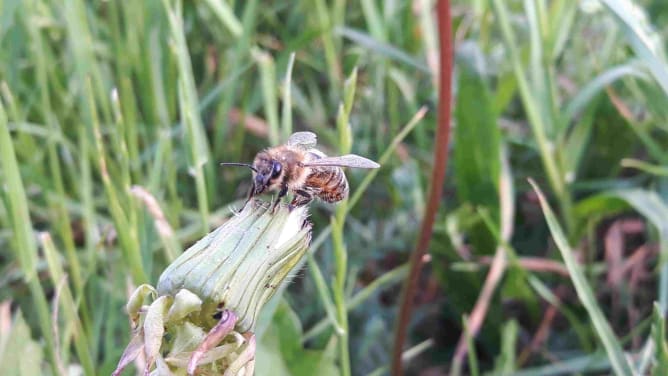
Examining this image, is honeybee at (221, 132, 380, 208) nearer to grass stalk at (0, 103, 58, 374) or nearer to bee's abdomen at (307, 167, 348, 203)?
bee's abdomen at (307, 167, 348, 203)

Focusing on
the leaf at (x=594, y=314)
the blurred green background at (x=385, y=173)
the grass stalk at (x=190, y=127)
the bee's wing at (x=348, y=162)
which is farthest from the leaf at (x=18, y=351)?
the leaf at (x=594, y=314)

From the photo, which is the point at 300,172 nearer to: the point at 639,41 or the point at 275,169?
the point at 275,169

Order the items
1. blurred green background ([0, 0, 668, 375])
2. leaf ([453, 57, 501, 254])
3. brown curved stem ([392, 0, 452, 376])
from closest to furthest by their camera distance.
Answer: brown curved stem ([392, 0, 452, 376]) < blurred green background ([0, 0, 668, 375]) < leaf ([453, 57, 501, 254])

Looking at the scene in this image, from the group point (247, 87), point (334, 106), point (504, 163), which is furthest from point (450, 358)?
point (247, 87)

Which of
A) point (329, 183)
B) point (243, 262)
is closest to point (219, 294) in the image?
point (243, 262)

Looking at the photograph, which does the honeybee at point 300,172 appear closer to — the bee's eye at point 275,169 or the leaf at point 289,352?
the bee's eye at point 275,169

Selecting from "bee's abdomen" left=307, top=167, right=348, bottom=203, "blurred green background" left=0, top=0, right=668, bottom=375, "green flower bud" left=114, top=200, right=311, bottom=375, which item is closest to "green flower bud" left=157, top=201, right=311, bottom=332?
"green flower bud" left=114, top=200, right=311, bottom=375

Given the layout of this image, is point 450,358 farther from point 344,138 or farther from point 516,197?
point 344,138
